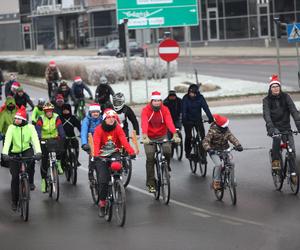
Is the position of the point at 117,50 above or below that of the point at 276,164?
above

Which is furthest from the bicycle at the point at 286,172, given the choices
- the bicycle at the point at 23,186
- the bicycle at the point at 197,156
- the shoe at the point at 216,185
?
the bicycle at the point at 23,186

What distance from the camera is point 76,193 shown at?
48.6ft

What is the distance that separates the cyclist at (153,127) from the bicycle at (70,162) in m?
2.08

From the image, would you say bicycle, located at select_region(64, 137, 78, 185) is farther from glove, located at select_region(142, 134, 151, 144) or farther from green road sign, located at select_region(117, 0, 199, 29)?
green road sign, located at select_region(117, 0, 199, 29)

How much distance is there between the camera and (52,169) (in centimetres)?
1430

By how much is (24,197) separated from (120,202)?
5.78 ft

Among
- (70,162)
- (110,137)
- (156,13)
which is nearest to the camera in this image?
(110,137)

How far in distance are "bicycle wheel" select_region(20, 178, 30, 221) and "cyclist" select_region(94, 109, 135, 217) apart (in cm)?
110

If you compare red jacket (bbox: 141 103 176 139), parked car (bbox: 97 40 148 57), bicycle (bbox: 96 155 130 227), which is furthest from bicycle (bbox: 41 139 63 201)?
parked car (bbox: 97 40 148 57)

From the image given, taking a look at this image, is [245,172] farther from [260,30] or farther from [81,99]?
[260,30]

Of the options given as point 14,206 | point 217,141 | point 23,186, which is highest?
point 217,141

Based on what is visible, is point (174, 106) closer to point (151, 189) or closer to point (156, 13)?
point (151, 189)

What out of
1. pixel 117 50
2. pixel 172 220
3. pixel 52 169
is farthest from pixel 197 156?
pixel 117 50

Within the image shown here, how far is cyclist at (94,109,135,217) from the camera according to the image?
1205 centimetres
